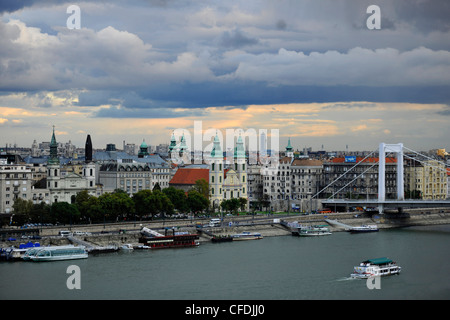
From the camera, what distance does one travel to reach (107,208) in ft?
168

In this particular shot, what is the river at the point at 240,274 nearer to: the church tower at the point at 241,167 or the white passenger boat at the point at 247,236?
the white passenger boat at the point at 247,236

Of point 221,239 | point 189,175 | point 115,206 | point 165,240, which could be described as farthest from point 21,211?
point 189,175

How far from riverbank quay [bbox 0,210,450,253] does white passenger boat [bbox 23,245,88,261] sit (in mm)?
2324

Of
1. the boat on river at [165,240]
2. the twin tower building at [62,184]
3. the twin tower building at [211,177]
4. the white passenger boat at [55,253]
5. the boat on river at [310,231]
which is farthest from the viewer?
the twin tower building at [211,177]

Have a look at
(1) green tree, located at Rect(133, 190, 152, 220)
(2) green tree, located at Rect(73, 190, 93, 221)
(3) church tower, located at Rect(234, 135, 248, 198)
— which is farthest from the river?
(3) church tower, located at Rect(234, 135, 248, 198)

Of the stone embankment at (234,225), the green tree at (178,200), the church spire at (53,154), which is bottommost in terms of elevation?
the stone embankment at (234,225)

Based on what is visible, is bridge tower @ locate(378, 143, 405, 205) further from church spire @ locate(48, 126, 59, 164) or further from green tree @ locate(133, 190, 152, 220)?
church spire @ locate(48, 126, 59, 164)

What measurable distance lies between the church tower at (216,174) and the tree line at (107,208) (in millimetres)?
7298

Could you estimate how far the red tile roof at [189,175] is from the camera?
70325 mm

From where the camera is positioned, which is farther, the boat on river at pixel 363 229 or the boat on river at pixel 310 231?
the boat on river at pixel 363 229

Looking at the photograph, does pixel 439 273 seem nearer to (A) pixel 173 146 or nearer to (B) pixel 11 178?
(B) pixel 11 178

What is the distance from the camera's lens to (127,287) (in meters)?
31.6

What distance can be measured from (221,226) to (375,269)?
18.1 metres

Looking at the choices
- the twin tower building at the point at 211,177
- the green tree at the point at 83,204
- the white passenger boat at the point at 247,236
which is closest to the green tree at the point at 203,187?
the twin tower building at the point at 211,177
